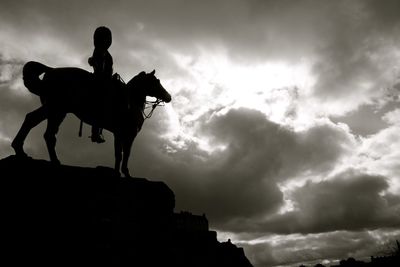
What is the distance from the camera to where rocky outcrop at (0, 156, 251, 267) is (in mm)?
6125

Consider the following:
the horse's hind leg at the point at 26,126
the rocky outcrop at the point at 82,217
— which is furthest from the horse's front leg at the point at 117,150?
the horse's hind leg at the point at 26,126

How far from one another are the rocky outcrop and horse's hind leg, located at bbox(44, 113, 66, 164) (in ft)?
1.31

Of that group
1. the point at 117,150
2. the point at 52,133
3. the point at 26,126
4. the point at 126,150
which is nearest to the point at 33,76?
the point at 26,126

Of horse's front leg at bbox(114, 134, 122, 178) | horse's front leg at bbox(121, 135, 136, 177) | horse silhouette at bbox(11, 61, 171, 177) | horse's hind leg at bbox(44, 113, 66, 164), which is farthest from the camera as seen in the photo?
horse's front leg at bbox(121, 135, 136, 177)

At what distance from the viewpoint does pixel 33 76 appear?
709 cm

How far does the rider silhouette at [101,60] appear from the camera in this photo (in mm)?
7949

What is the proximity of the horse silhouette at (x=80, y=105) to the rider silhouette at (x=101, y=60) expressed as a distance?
0.70 ft

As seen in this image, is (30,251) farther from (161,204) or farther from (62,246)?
(161,204)

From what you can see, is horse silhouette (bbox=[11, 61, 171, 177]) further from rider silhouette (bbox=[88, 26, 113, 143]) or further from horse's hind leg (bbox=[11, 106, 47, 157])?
rider silhouette (bbox=[88, 26, 113, 143])

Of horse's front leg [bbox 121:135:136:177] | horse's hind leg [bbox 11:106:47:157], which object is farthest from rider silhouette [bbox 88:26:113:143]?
horse's hind leg [bbox 11:106:47:157]

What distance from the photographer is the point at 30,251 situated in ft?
19.7

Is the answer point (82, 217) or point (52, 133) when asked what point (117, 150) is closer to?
point (52, 133)

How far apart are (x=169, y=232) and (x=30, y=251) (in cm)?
291

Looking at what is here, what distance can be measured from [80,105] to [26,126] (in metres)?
1.17
